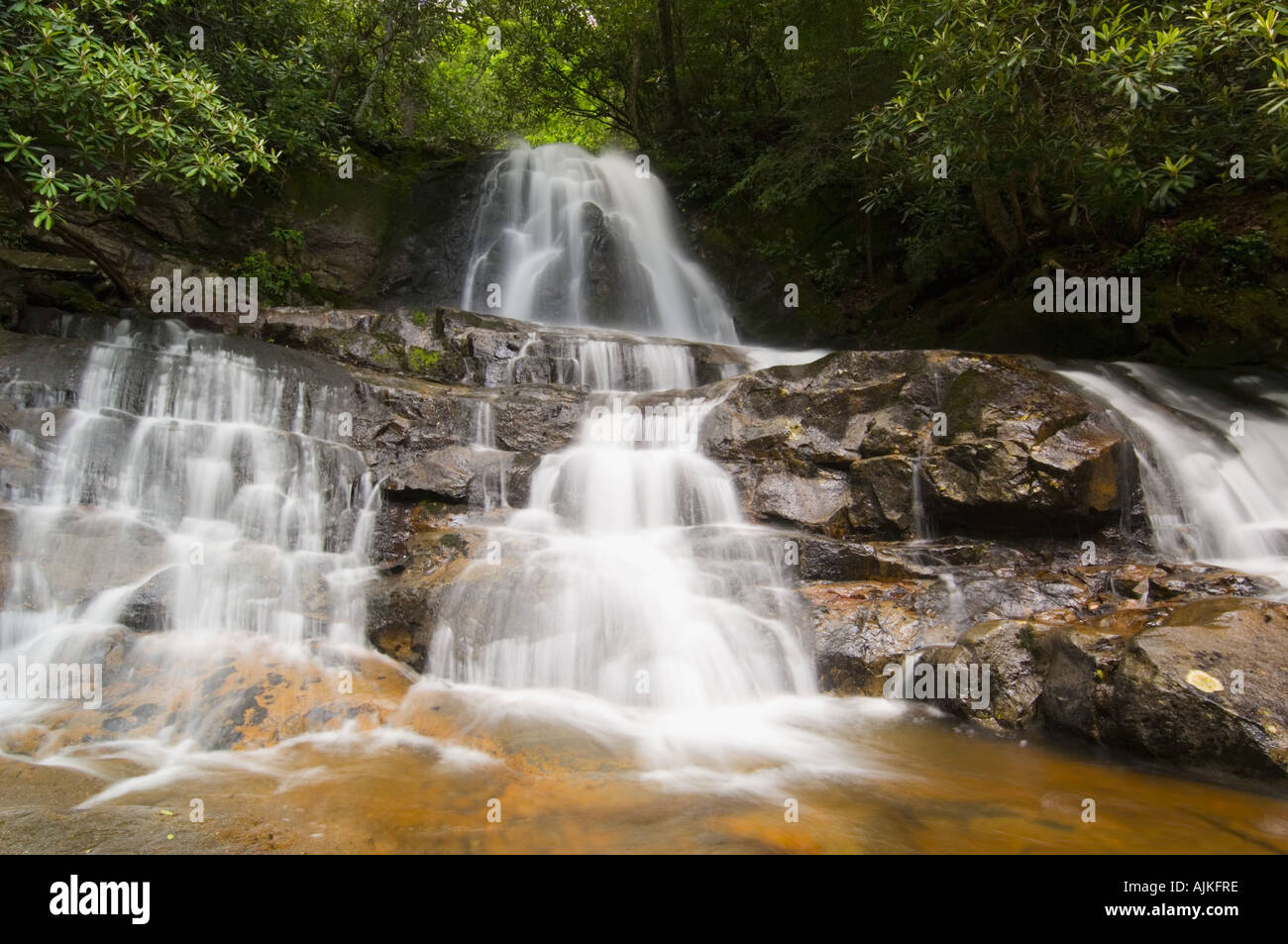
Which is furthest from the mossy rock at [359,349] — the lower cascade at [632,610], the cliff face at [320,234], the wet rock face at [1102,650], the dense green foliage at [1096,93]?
the dense green foliage at [1096,93]

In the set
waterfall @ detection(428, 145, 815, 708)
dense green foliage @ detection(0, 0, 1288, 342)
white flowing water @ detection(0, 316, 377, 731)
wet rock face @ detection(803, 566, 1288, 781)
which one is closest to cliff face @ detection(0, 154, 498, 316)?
dense green foliage @ detection(0, 0, 1288, 342)

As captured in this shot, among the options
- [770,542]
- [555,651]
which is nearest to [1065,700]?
[770,542]

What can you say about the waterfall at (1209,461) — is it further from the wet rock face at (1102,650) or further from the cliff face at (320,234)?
the cliff face at (320,234)

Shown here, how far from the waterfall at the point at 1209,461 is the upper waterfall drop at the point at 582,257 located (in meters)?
6.93

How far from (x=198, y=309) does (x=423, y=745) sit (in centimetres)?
808

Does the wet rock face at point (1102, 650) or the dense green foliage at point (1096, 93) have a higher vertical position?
the dense green foliage at point (1096, 93)

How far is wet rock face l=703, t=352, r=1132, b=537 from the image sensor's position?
21.4 ft

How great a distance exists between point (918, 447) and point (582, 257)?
8.48 m

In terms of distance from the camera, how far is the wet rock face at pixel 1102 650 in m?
4.13

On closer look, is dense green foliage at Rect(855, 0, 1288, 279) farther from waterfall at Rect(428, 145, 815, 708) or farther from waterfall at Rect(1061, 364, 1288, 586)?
waterfall at Rect(428, 145, 815, 708)

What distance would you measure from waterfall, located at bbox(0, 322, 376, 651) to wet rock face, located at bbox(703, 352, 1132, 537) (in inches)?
155

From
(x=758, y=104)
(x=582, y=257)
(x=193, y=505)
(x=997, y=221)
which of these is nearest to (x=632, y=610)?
(x=193, y=505)

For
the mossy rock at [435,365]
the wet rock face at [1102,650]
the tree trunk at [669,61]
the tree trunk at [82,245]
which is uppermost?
the tree trunk at [669,61]

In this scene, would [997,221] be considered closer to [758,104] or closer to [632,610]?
[758,104]
